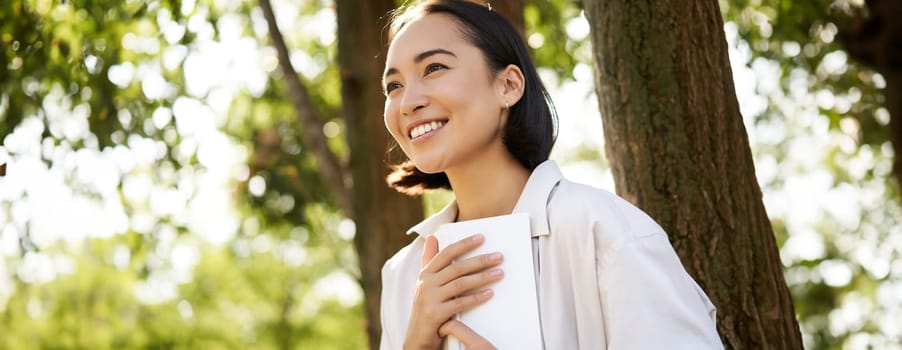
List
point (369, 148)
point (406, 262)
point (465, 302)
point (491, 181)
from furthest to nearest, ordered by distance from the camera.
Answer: point (369, 148) → point (406, 262) → point (491, 181) → point (465, 302)

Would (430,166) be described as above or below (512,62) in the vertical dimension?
below

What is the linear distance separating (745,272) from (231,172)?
970 centimetres

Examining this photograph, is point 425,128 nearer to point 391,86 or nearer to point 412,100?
point 412,100

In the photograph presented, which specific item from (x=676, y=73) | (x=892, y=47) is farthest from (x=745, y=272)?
(x=892, y=47)

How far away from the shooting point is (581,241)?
8.18 ft

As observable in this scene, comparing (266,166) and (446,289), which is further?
(266,166)

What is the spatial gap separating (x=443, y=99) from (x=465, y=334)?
58 centimetres

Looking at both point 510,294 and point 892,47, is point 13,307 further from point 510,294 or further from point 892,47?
point 510,294

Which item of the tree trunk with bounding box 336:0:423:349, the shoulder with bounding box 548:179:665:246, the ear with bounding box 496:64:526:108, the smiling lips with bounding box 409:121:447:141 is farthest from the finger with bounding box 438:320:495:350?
the tree trunk with bounding box 336:0:423:349

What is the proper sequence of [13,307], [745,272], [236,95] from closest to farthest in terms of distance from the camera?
[745,272] → [236,95] → [13,307]

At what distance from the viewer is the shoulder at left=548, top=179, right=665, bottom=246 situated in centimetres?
245

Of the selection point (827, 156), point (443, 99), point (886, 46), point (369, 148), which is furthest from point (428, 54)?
point (827, 156)

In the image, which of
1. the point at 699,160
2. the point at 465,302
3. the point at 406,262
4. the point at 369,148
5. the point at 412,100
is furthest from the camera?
the point at 369,148

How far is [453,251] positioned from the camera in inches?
104
